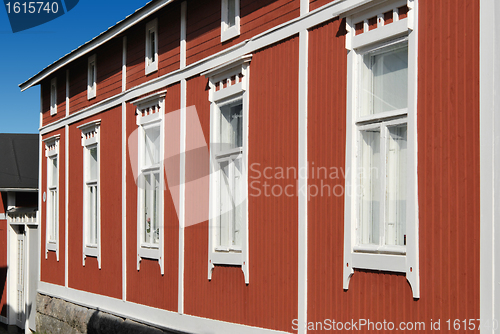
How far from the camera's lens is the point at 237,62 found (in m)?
9.38

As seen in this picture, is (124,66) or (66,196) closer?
(124,66)

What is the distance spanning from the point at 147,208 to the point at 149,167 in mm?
733

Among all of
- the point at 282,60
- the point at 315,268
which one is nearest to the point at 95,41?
the point at 282,60

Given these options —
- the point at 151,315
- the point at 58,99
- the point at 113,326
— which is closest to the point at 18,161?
the point at 58,99

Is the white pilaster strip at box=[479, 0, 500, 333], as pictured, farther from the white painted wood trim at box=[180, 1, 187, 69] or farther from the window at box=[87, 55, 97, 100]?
the window at box=[87, 55, 97, 100]

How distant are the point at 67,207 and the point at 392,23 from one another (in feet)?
35.6

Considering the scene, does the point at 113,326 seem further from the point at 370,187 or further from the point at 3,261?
the point at 3,261

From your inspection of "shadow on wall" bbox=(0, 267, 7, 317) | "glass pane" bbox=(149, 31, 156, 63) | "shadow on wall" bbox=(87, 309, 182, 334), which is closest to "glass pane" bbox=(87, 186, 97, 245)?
"shadow on wall" bbox=(87, 309, 182, 334)

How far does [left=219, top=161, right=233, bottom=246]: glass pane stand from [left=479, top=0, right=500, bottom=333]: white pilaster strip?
14.7 feet

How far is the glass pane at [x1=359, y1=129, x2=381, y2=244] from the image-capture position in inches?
278

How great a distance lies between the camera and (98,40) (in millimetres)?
13734

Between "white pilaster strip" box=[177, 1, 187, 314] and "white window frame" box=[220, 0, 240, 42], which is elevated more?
"white window frame" box=[220, 0, 240, 42]

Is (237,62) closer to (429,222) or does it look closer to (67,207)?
(429,222)

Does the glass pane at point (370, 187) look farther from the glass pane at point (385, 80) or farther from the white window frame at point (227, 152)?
the white window frame at point (227, 152)
